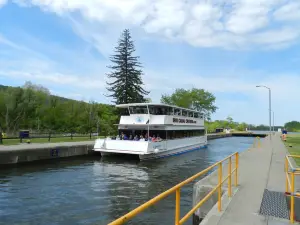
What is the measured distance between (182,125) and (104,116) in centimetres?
2948

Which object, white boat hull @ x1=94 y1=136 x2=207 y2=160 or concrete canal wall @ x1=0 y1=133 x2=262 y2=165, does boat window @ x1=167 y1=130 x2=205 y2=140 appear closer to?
white boat hull @ x1=94 y1=136 x2=207 y2=160

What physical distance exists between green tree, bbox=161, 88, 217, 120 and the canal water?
→ 50917 millimetres

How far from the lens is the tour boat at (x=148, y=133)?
2156 cm

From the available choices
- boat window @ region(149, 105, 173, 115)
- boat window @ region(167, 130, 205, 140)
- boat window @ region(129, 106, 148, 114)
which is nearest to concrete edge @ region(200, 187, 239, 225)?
boat window @ region(149, 105, 173, 115)

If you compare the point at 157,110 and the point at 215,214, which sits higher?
the point at 157,110

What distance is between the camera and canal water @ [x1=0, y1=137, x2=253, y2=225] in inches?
342

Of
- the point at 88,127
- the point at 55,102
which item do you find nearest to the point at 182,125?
the point at 88,127

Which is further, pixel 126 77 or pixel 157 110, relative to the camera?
pixel 126 77

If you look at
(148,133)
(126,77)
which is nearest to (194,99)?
(126,77)

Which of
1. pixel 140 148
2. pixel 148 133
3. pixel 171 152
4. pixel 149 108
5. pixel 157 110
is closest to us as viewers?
pixel 140 148

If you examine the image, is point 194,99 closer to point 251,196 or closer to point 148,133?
point 148,133

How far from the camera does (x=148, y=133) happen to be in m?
21.6

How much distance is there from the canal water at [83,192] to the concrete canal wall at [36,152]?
992mm

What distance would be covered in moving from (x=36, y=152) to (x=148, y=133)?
8204mm
